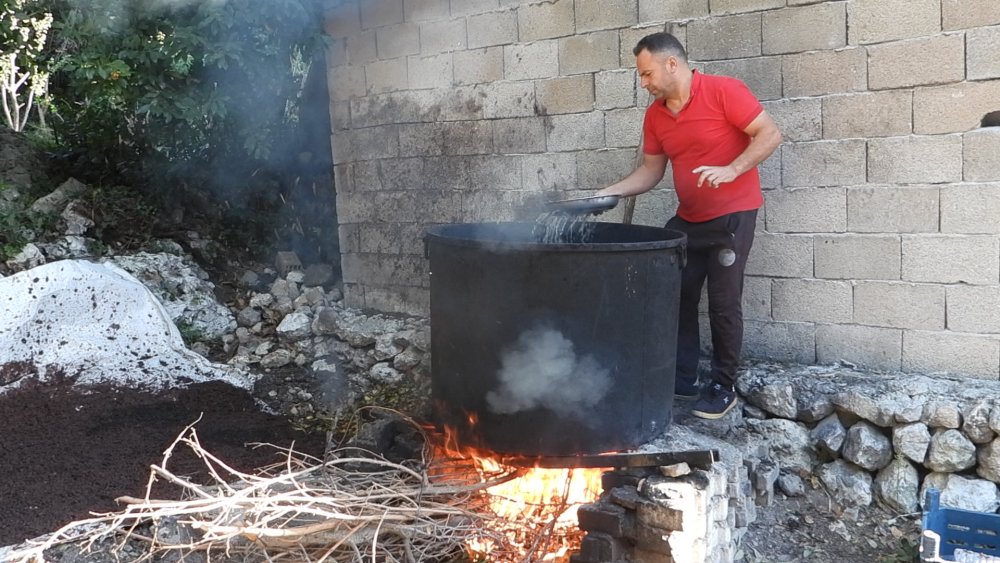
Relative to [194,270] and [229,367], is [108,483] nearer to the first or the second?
[229,367]

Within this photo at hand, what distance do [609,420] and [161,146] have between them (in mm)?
5390

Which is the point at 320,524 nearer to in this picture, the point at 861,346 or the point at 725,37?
the point at 861,346

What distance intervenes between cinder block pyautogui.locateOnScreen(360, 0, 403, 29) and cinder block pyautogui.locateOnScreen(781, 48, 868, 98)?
277 cm

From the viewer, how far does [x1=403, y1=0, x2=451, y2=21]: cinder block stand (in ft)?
18.1

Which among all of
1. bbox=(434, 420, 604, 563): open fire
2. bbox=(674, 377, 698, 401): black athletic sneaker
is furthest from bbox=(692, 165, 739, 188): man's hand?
bbox=(434, 420, 604, 563): open fire

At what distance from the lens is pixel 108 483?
3.96m

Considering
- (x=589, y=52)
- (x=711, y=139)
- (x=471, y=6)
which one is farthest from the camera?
(x=471, y=6)

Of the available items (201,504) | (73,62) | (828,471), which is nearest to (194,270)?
(73,62)

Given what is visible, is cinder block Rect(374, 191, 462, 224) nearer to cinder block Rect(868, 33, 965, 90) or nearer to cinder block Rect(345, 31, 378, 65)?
cinder block Rect(345, 31, 378, 65)

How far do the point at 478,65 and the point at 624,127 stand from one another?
46.4 inches

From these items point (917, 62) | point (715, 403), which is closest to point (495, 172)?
point (715, 403)

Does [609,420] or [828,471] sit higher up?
[609,420]

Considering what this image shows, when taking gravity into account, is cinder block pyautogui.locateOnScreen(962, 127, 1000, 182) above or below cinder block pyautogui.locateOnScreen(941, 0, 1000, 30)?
below

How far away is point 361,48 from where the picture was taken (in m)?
6.06
